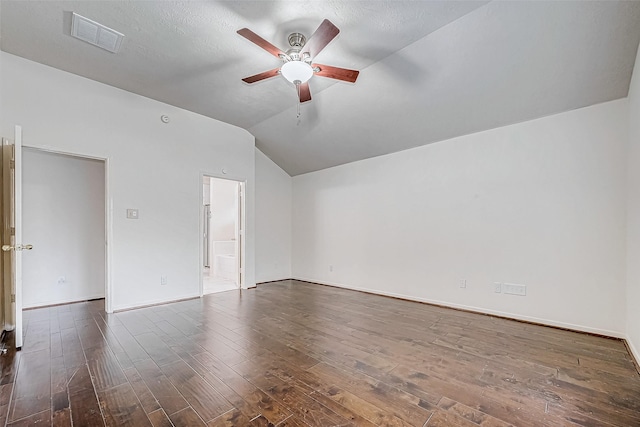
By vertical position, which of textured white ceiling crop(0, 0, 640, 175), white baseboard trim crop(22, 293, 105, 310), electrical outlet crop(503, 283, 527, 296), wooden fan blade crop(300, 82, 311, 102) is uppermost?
textured white ceiling crop(0, 0, 640, 175)

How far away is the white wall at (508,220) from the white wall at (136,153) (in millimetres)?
2816

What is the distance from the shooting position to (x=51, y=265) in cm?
417

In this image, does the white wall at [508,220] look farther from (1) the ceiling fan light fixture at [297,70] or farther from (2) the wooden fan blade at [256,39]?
(2) the wooden fan blade at [256,39]

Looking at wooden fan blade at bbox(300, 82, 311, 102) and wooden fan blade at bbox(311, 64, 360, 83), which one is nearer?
wooden fan blade at bbox(311, 64, 360, 83)

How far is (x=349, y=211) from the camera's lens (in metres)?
5.48

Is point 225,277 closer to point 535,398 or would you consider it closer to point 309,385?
point 309,385

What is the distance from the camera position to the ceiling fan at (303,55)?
2168mm

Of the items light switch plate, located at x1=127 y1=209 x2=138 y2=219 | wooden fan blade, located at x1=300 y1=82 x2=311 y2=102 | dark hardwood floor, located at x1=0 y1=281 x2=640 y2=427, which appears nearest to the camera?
dark hardwood floor, located at x1=0 y1=281 x2=640 y2=427

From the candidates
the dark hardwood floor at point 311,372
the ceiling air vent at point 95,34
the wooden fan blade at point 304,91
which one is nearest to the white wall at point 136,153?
the dark hardwood floor at point 311,372

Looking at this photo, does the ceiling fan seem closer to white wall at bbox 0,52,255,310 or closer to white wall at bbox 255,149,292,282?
white wall at bbox 0,52,255,310

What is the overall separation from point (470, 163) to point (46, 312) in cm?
618

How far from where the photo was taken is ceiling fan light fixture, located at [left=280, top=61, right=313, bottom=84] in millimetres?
2412

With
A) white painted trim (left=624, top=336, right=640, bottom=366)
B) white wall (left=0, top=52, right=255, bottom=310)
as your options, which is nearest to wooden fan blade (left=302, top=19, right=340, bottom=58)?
white wall (left=0, top=52, right=255, bottom=310)

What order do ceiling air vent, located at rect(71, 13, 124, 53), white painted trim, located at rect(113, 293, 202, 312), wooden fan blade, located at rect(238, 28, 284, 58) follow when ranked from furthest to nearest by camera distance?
1. white painted trim, located at rect(113, 293, 202, 312)
2. ceiling air vent, located at rect(71, 13, 124, 53)
3. wooden fan blade, located at rect(238, 28, 284, 58)
